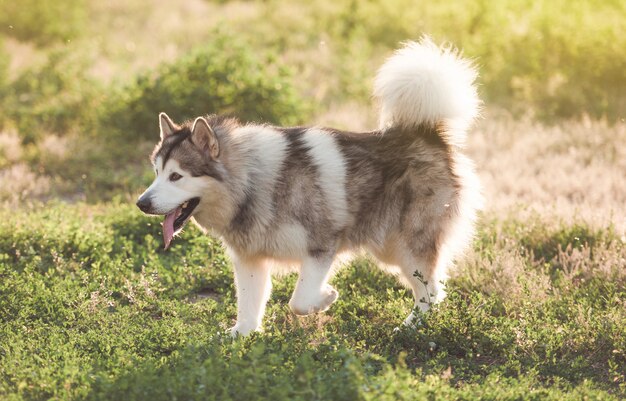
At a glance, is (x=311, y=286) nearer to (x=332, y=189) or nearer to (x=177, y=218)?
(x=332, y=189)

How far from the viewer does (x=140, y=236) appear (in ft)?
25.2

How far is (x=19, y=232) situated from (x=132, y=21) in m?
12.8

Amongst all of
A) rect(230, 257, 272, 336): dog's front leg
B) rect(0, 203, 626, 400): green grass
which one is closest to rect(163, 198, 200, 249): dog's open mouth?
rect(230, 257, 272, 336): dog's front leg

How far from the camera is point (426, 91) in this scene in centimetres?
559

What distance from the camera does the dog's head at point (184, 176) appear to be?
5137 millimetres

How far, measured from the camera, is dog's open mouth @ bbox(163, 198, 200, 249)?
527 centimetres

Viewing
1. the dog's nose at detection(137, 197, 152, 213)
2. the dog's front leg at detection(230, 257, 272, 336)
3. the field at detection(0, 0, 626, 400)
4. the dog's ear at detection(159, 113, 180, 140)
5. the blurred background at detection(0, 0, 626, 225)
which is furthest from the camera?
the blurred background at detection(0, 0, 626, 225)

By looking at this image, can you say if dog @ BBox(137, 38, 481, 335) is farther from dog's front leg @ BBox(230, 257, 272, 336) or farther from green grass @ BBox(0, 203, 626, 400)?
green grass @ BBox(0, 203, 626, 400)

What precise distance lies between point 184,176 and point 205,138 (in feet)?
0.92

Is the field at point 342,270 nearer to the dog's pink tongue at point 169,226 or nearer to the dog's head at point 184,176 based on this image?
the dog's pink tongue at point 169,226

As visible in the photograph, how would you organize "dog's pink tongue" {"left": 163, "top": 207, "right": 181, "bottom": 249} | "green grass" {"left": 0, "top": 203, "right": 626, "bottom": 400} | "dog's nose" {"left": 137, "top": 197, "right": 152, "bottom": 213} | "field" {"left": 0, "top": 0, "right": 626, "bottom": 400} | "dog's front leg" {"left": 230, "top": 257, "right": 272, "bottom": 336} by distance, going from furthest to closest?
1. "dog's front leg" {"left": 230, "top": 257, "right": 272, "bottom": 336}
2. "dog's pink tongue" {"left": 163, "top": 207, "right": 181, "bottom": 249}
3. "dog's nose" {"left": 137, "top": 197, "right": 152, "bottom": 213}
4. "field" {"left": 0, "top": 0, "right": 626, "bottom": 400}
5. "green grass" {"left": 0, "top": 203, "right": 626, "bottom": 400}

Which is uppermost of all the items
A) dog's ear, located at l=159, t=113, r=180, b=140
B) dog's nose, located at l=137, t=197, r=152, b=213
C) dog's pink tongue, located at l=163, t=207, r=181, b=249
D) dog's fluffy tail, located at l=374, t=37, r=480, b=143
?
dog's fluffy tail, located at l=374, t=37, r=480, b=143

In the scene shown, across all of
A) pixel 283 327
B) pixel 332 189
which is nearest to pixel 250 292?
pixel 283 327

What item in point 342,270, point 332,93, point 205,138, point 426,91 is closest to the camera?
point 205,138
